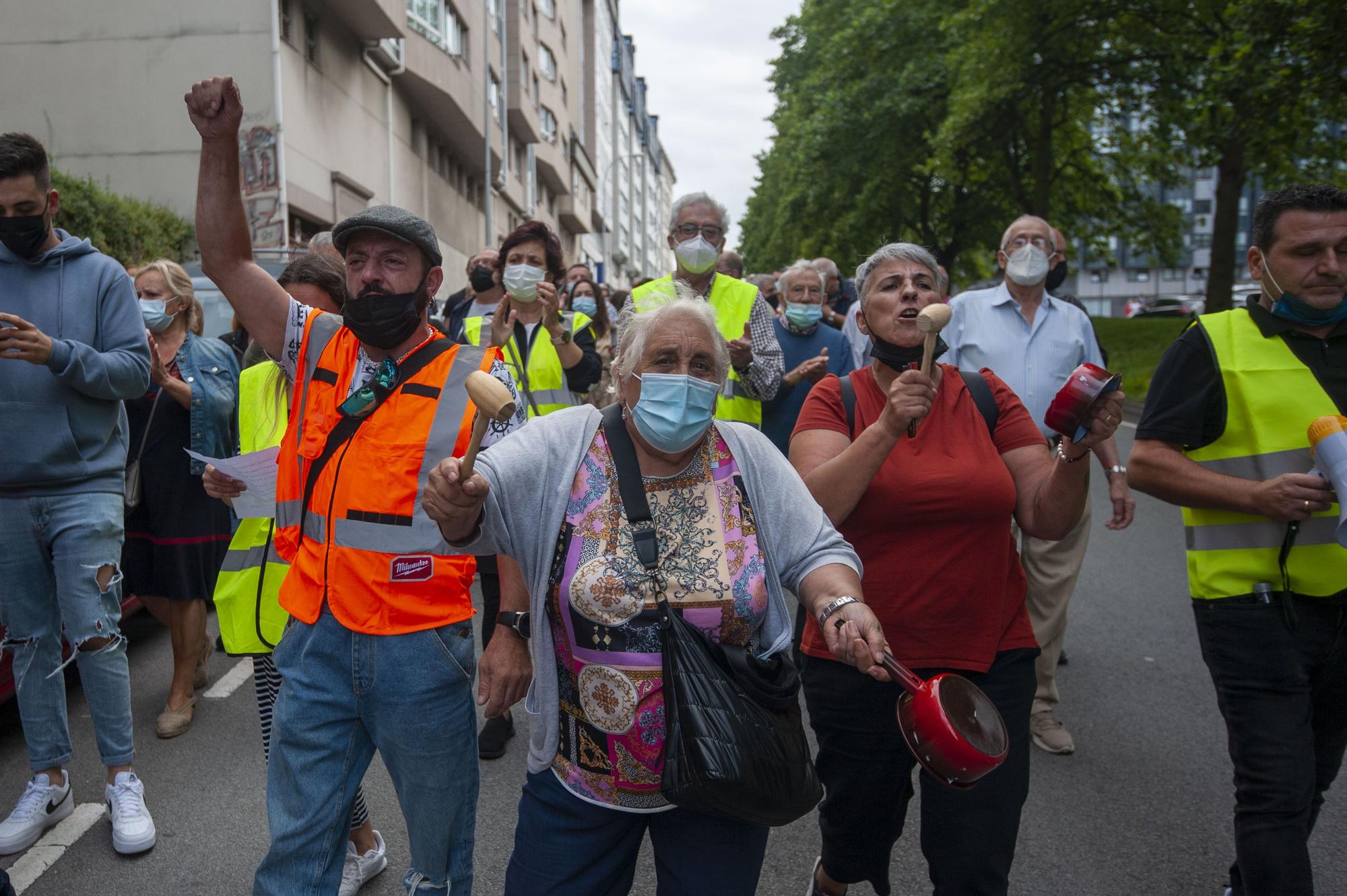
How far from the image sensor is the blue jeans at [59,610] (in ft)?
12.3

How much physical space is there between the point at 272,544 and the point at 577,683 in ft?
4.79

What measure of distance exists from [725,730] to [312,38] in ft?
66.6

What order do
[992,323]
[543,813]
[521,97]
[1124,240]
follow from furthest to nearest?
1. [521,97]
2. [1124,240]
3. [992,323]
4. [543,813]

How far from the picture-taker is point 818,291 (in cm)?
643

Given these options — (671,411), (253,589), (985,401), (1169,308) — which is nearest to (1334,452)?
(985,401)

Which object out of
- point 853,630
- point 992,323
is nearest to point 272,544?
point 853,630

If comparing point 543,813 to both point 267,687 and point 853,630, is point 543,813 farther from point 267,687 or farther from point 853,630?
point 267,687

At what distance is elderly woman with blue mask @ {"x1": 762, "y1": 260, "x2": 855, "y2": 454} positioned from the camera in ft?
20.0

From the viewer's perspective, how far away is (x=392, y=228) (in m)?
2.69

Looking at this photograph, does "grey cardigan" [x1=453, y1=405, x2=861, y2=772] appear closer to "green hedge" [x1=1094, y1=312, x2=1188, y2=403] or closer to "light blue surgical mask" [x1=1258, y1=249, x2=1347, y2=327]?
"light blue surgical mask" [x1=1258, y1=249, x2=1347, y2=327]

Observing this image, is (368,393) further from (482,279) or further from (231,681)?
(482,279)

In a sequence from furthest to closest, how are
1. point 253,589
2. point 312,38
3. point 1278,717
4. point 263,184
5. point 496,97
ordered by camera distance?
point 496,97
point 312,38
point 263,184
point 253,589
point 1278,717

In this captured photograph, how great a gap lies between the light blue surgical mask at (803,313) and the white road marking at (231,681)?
3.54m

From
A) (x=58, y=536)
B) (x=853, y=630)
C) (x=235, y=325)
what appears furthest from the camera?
(x=235, y=325)
